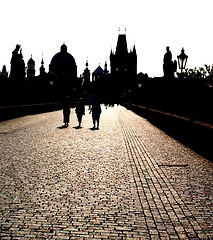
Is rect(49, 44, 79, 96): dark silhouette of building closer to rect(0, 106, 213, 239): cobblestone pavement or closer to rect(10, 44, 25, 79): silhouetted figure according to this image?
rect(10, 44, 25, 79): silhouetted figure

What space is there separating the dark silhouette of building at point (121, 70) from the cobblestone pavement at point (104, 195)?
118035 millimetres

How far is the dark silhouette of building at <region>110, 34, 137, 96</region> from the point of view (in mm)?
128325

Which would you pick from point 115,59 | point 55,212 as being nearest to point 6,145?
point 55,212

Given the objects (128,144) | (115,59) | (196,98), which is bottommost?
(128,144)

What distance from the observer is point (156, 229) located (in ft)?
15.4

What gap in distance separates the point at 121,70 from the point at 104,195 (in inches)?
4913

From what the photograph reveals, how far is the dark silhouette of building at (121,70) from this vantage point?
128325 millimetres

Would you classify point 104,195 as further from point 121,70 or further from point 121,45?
point 121,45

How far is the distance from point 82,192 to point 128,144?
7.34m

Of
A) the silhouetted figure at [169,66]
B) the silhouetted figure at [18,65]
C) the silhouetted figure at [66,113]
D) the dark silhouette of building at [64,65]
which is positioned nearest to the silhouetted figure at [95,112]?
the silhouetted figure at [66,113]

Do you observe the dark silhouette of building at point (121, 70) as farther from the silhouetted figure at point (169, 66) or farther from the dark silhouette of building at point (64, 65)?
the silhouetted figure at point (169, 66)

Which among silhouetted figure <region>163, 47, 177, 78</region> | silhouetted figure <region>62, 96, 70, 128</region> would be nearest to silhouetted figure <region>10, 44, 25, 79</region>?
silhouetted figure <region>163, 47, 177, 78</region>

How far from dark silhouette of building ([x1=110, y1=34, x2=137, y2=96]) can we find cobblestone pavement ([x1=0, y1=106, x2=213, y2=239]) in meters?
118

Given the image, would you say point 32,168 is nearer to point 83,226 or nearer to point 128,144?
point 83,226
